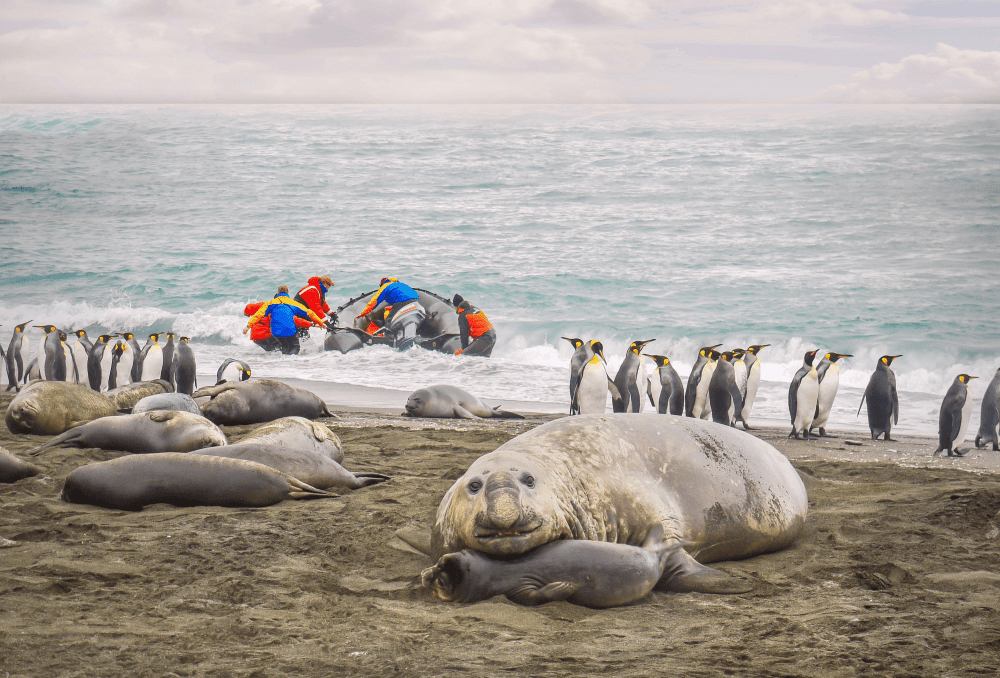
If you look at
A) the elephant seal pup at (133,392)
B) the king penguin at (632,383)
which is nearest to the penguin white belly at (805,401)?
the king penguin at (632,383)

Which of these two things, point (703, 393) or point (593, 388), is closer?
point (703, 393)

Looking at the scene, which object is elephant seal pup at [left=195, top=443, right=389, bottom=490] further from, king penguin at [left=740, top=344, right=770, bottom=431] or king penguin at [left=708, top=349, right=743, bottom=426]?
king penguin at [left=740, top=344, right=770, bottom=431]

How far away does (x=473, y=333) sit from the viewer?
1294cm

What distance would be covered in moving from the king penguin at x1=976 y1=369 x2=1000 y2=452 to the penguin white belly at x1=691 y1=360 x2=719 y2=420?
234 centimetres

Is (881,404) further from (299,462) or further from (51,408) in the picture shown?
(51,408)

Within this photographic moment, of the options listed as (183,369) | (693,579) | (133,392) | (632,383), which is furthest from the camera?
(183,369)

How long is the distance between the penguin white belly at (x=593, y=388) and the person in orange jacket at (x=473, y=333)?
14.3ft

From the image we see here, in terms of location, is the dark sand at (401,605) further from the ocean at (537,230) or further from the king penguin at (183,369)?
the ocean at (537,230)

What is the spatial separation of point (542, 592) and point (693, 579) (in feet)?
1.82

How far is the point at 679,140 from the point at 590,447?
1239 inches

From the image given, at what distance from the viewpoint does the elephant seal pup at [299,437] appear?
14.7 feet

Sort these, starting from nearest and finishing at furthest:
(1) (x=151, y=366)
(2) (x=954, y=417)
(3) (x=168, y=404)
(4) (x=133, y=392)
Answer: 1. (3) (x=168, y=404)
2. (2) (x=954, y=417)
3. (4) (x=133, y=392)
4. (1) (x=151, y=366)

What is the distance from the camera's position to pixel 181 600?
257 cm

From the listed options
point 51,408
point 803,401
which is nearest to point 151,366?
point 51,408
